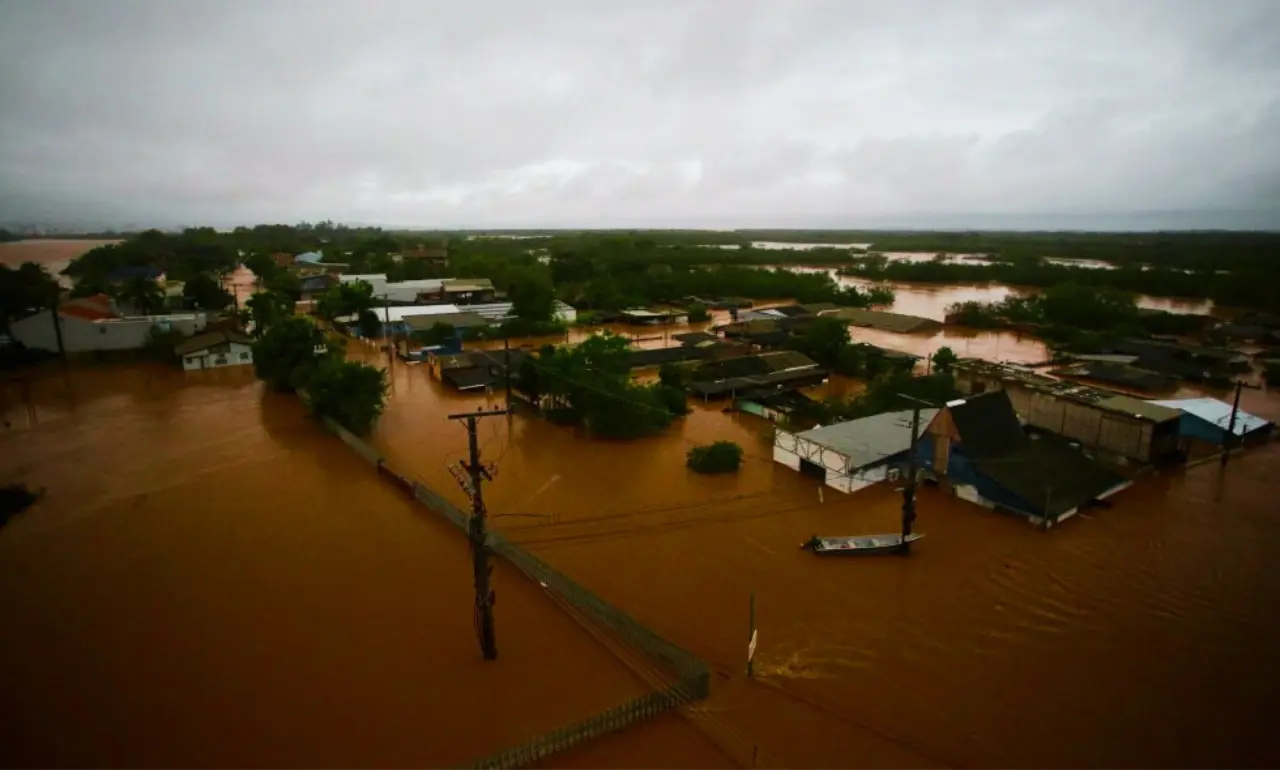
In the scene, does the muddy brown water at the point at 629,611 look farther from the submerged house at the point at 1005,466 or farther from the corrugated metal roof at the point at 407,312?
the corrugated metal roof at the point at 407,312

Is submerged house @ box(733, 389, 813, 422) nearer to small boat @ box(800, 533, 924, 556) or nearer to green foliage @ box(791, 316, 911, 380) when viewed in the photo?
green foliage @ box(791, 316, 911, 380)

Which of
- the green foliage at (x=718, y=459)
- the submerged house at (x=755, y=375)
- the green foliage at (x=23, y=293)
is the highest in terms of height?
the green foliage at (x=23, y=293)

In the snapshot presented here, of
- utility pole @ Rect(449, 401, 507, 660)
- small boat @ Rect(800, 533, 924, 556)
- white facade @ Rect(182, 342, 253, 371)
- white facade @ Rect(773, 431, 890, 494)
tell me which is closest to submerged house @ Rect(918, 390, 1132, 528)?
white facade @ Rect(773, 431, 890, 494)

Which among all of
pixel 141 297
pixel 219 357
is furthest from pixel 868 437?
pixel 141 297

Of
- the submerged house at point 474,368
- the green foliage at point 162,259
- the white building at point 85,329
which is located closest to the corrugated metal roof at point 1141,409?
the submerged house at point 474,368

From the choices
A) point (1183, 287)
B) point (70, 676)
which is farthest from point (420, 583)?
point (1183, 287)

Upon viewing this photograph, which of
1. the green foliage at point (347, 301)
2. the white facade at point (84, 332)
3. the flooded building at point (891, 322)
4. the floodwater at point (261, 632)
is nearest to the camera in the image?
the floodwater at point (261, 632)

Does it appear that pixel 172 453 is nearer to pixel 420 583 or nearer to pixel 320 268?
pixel 420 583

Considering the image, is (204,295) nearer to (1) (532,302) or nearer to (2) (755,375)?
(1) (532,302)
